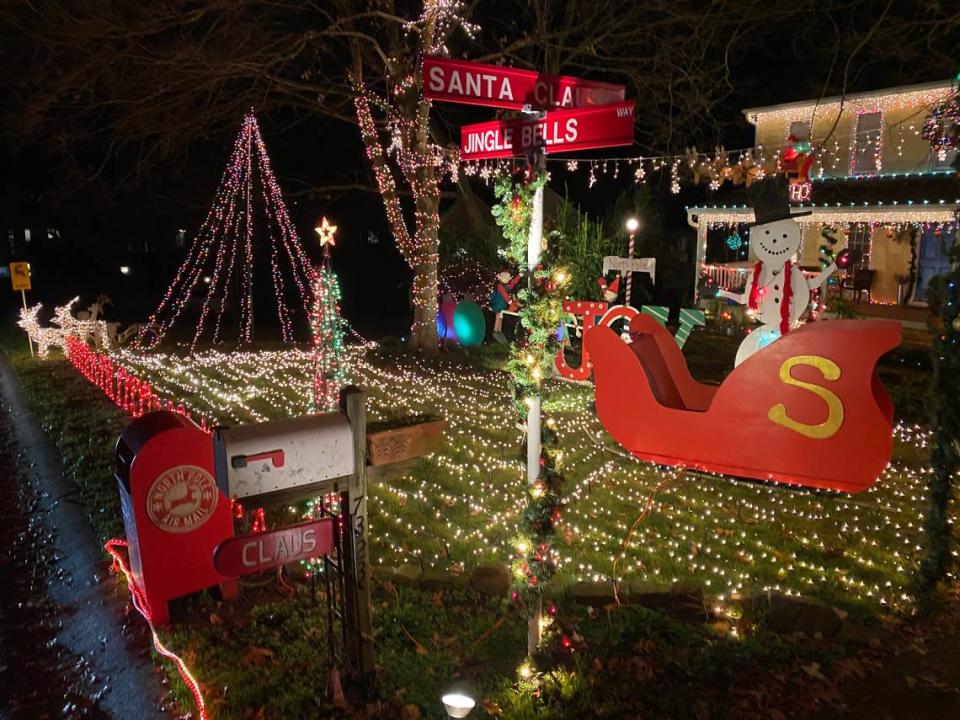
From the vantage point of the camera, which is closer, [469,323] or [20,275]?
[469,323]

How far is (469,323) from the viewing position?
1570 centimetres

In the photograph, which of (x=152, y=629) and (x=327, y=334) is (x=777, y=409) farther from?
(x=152, y=629)

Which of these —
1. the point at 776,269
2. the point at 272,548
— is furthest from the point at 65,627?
the point at 776,269

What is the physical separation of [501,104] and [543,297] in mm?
1080

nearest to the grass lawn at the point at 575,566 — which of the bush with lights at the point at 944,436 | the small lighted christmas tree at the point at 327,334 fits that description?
the bush with lights at the point at 944,436

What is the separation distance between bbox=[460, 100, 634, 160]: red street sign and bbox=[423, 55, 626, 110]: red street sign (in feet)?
0.33

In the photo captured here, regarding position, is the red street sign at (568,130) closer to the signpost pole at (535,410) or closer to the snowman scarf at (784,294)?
the signpost pole at (535,410)

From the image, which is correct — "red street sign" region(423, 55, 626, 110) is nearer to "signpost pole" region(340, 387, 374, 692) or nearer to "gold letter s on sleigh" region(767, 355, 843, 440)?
"signpost pole" region(340, 387, 374, 692)

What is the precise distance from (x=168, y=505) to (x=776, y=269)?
585 cm

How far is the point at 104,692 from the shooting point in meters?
4.05

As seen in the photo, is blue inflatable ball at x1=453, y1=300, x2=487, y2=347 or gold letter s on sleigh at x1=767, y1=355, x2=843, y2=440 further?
blue inflatable ball at x1=453, y1=300, x2=487, y2=347

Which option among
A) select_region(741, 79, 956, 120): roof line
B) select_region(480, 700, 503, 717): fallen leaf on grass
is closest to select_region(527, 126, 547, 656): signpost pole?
select_region(480, 700, 503, 717): fallen leaf on grass

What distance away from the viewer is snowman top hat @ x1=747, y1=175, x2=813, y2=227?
657cm

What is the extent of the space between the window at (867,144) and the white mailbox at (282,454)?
19197 mm
